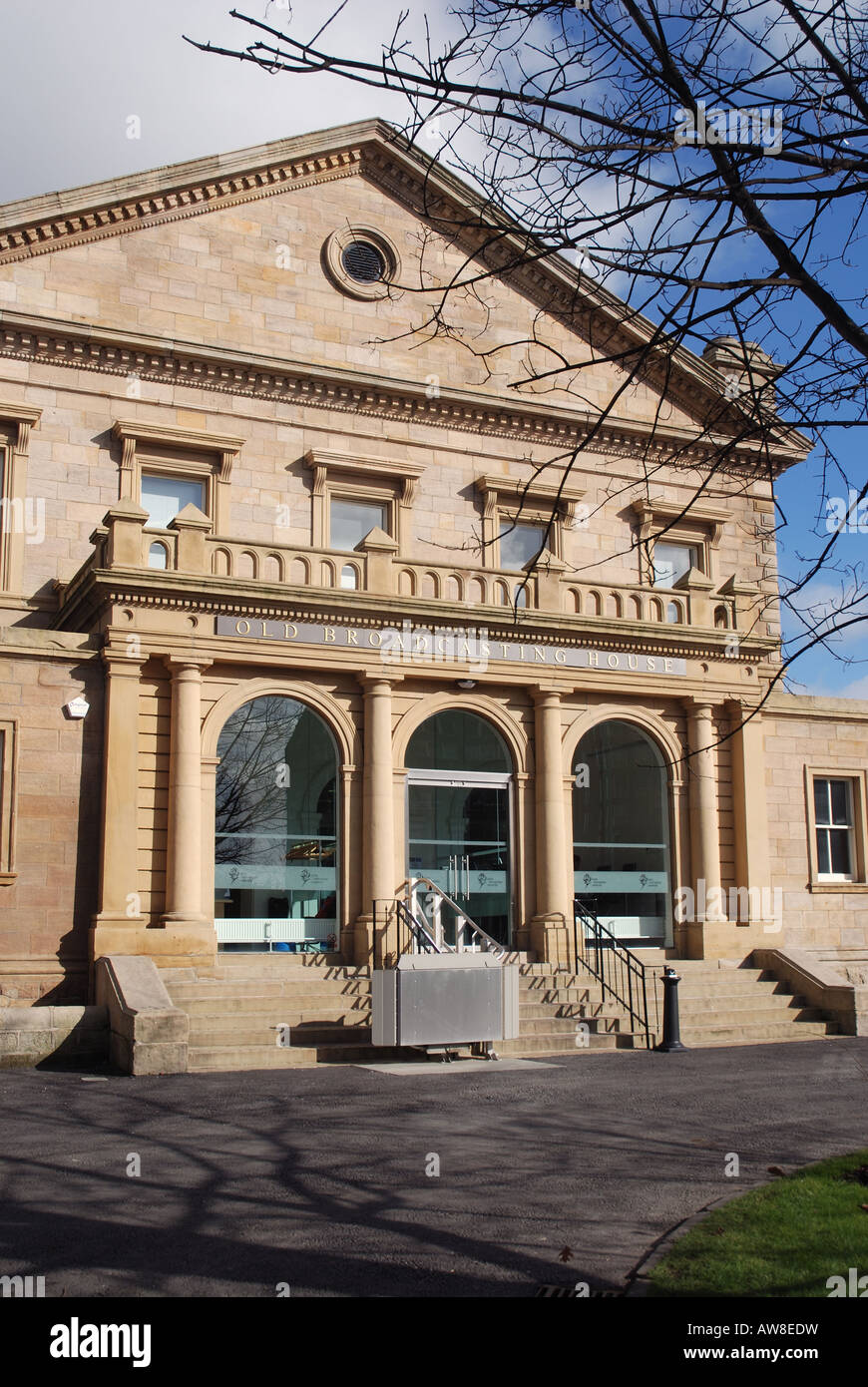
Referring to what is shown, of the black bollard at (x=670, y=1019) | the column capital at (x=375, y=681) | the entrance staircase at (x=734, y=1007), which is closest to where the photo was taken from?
the black bollard at (x=670, y=1019)

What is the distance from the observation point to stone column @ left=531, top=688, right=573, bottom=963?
19625mm

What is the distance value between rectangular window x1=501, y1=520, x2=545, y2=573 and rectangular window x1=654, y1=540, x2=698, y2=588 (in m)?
2.58

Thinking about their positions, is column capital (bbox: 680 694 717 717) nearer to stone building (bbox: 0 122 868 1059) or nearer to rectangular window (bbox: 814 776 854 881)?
stone building (bbox: 0 122 868 1059)

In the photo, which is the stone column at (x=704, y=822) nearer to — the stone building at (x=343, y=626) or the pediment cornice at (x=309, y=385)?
the stone building at (x=343, y=626)

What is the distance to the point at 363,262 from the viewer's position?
79.5ft

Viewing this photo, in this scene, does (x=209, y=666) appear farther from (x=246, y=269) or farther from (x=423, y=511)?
(x=246, y=269)

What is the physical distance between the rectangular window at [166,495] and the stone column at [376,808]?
501 cm

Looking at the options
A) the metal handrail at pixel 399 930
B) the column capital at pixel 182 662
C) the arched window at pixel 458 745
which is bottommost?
the metal handrail at pixel 399 930

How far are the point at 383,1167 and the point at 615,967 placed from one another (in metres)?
11.0

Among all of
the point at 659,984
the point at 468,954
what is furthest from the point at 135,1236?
the point at 659,984

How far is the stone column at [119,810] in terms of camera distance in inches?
671

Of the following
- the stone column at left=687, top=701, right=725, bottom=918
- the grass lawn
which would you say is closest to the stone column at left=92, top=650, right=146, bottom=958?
the stone column at left=687, top=701, right=725, bottom=918

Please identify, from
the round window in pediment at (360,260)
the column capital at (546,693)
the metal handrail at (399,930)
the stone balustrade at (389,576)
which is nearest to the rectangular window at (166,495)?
the stone balustrade at (389,576)

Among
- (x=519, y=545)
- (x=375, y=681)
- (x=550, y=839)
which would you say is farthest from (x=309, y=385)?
(x=550, y=839)
